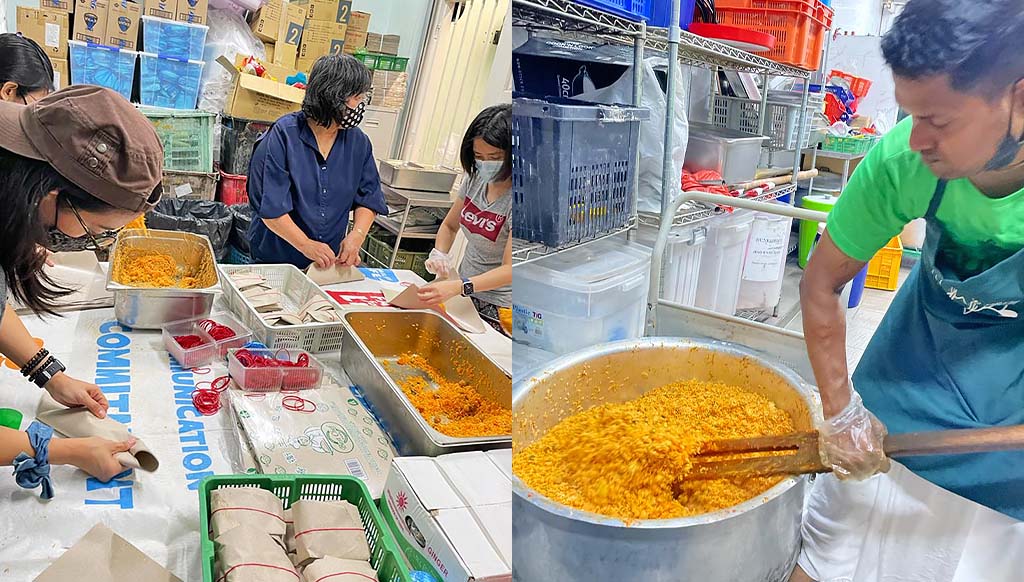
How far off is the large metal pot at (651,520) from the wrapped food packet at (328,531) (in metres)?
0.23

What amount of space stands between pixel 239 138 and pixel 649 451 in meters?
3.03

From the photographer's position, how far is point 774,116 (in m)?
0.86

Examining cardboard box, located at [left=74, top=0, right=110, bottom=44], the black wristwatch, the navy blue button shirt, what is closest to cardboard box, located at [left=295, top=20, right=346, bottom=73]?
cardboard box, located at [left=74, top=0, right=110, bottom=44]

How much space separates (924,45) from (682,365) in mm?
374

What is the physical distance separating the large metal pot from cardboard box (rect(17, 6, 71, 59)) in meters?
3.09

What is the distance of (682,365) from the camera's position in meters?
0.69

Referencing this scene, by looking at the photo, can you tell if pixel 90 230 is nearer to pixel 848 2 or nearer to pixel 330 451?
pixel 330 451

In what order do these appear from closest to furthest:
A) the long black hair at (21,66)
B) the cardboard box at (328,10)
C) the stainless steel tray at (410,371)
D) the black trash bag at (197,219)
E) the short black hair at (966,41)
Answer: the short black hair at (966,41) < the stainless steel tray at (410,371) < the long black hair at (21,66) < the black trash bag at (197,219) < the cardboard box at (328,10)

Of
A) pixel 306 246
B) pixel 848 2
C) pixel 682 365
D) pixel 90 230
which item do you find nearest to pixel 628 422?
pixel 682 365

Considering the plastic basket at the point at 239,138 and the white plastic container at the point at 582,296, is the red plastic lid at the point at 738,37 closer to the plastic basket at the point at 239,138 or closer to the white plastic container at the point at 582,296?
the white plastic container at the point at 582,296

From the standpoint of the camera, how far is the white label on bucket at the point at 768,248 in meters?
0.70

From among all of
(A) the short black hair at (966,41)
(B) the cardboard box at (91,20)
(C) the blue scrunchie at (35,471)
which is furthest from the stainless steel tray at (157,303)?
(B) the cardboard box at (91,20)

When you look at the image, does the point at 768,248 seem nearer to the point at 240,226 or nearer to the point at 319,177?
the point at 319,177

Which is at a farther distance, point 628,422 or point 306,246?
point 306,246
